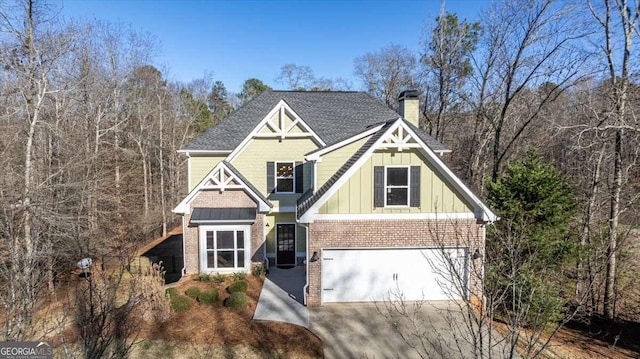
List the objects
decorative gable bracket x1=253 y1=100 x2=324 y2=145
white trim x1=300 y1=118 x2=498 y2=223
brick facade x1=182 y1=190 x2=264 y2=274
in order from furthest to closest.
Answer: decorative gable bracket x1=253 y1=100 x2=324 y2=145, brick facade x1=182 y1=190 x2=264 y2=274, white trim x1=300 y1=118 x2=498 y2=223

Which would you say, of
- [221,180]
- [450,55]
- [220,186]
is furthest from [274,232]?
[450,55]

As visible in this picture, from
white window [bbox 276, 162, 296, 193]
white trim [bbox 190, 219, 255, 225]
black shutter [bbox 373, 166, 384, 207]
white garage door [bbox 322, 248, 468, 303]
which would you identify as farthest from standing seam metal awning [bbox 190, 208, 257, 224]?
black shutter [bbox 373, 166, 384, 207]

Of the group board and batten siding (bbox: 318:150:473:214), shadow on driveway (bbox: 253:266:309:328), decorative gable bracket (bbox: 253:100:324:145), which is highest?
decorative gable bracket (bbox: 253:100:324:145)

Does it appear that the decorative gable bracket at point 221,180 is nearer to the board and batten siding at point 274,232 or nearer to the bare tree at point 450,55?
the board and batten siding at point 274,232

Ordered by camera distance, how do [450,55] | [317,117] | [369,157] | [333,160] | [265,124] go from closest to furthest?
[369,157] < [333,160] < [265,124] < [317,117] < [450,55]

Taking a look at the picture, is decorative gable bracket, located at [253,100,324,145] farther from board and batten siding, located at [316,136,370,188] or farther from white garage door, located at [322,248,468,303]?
white garage door, located at [322,248,468,303]

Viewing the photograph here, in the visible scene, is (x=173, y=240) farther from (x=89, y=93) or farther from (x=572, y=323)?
(x=572, y=323)

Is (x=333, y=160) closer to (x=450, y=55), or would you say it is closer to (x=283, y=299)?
(x=283, y=299)
